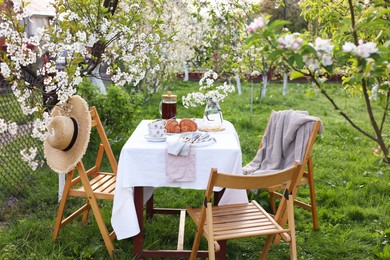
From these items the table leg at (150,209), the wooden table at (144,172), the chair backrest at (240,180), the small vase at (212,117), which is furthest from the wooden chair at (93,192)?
the chair backrest at (240,180)

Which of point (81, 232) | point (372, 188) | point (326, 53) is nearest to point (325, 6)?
point (372, 188)

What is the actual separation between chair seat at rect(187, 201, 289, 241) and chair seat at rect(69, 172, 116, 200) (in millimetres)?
670

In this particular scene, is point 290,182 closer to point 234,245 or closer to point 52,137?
point 234,245

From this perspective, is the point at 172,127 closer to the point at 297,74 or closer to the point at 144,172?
the point at 144,172

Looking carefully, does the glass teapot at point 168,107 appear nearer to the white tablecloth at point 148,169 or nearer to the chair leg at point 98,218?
the white tablecloth at point 148,169

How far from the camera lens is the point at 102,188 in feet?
11.8

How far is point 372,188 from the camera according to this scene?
194 inches

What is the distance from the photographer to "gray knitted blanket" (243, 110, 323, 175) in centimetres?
388

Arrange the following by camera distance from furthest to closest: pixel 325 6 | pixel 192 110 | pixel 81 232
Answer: pixel 192 110 < pixel 325 6 < pixel 81 232

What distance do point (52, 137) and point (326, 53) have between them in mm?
2256

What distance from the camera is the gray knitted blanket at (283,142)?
3.88 metres

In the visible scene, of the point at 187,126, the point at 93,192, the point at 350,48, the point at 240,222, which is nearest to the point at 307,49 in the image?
the point at 350,48

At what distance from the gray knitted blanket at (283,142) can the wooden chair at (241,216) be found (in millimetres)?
864

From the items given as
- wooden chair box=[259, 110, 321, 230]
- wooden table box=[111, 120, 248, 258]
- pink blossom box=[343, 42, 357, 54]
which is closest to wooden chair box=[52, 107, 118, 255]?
wooden table box=[111, 120, 248, 258]
